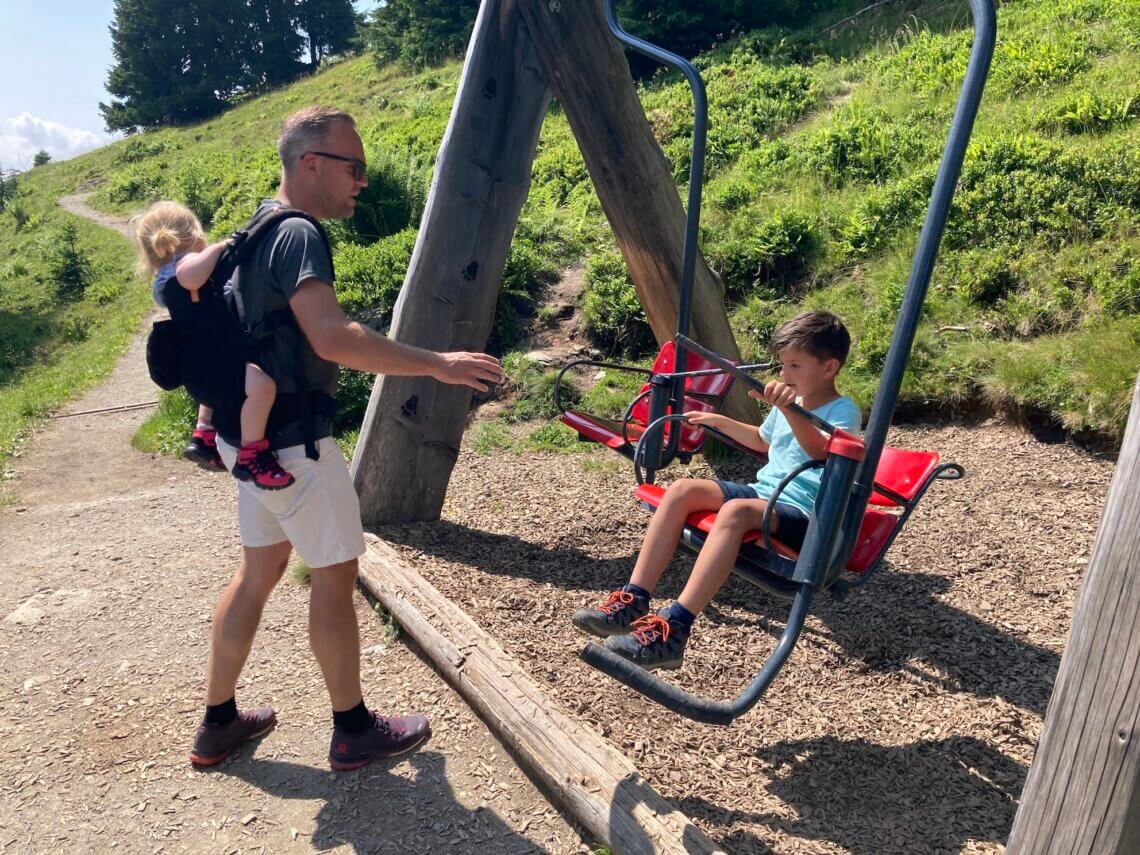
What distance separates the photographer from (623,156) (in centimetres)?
443

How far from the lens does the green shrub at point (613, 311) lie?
7020 millimetres

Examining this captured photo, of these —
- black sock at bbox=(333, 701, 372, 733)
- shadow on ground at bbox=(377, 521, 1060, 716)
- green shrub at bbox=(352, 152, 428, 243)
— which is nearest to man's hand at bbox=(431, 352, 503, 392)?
black sock at bbox=(333, 701, 372, 733)

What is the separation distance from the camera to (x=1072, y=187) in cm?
581

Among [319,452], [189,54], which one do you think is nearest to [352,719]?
[319,452]

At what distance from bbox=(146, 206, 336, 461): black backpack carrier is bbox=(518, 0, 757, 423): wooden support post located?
2.11 m

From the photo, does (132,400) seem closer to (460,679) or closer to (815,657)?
(460,679)

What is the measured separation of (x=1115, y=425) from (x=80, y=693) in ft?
15.4

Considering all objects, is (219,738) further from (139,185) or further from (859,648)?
(139,185)

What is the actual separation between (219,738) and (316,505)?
3.27 ft

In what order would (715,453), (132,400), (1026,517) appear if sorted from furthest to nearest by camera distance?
1. (132,400)
2. (715,453)
3. (1026,517)

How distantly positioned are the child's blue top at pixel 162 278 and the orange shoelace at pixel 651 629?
170 centimetres

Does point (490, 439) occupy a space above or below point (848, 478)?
below

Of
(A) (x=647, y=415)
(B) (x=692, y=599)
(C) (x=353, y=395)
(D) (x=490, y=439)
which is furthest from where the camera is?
(C) (x=353, y=395)

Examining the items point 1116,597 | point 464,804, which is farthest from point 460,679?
point 1116,597
